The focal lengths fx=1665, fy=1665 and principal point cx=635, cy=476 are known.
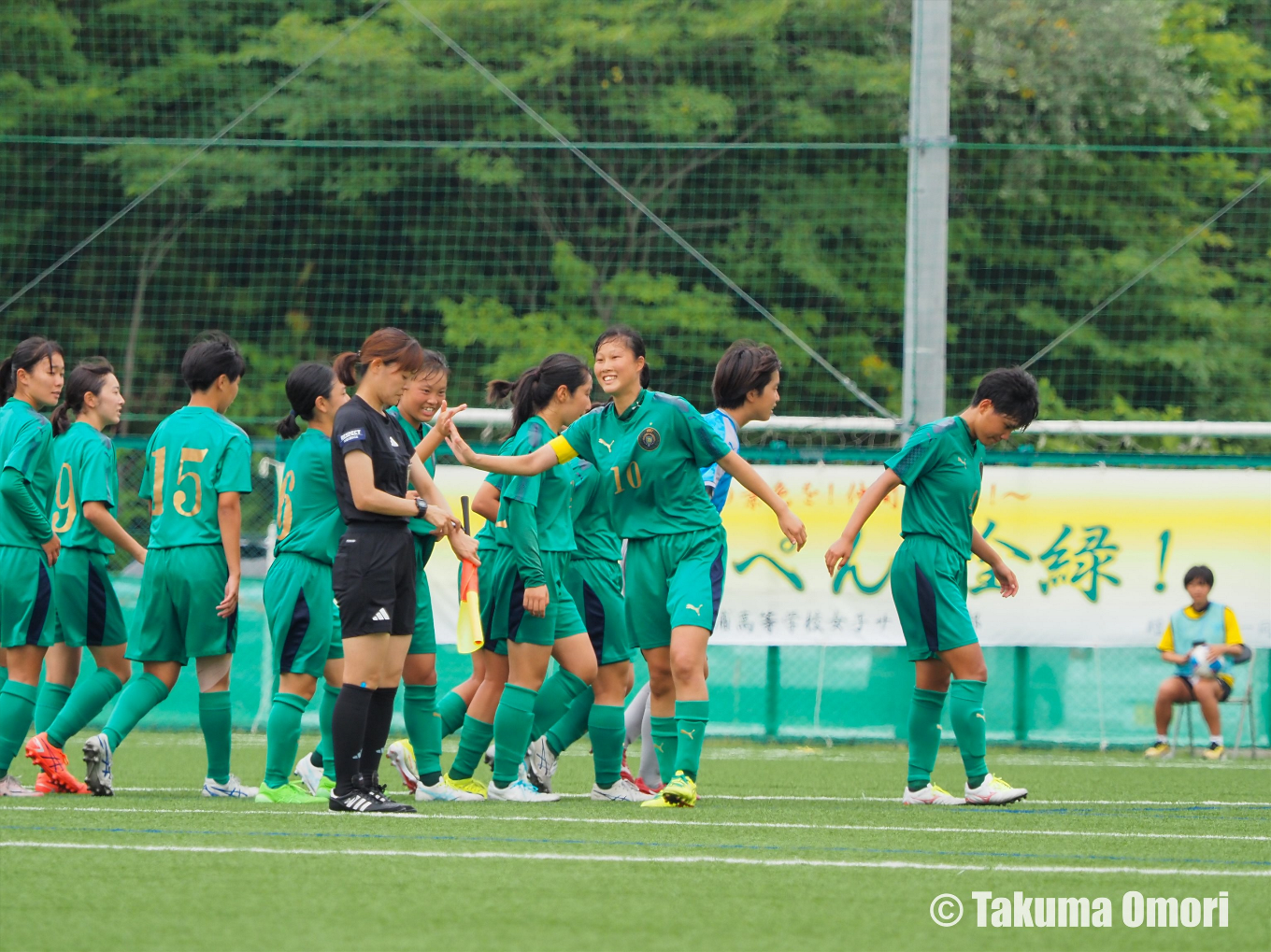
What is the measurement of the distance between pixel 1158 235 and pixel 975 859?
17279 millimetres

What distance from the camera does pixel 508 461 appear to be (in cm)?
690

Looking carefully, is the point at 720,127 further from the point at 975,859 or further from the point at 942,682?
the point at 975,859

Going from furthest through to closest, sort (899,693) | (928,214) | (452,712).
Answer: (899,693) < (928,214) < (452,712)

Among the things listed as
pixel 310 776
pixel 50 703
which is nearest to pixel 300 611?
pixel 310 776

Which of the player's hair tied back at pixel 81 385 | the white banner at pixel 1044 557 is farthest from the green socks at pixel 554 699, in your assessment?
the white banner at pixel 1044 557

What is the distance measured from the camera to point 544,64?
20734 mm

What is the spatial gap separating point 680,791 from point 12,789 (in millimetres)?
2968

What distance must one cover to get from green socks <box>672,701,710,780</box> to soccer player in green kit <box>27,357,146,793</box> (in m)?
2.67

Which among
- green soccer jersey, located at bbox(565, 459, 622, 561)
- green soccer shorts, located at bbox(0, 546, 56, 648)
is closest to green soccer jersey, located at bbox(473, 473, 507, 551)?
green soccer jersey, located at bbox(565, 459, 622, 561)

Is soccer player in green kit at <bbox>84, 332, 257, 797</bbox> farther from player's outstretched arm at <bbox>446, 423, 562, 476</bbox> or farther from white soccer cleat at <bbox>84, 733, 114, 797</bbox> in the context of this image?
player's outstretched arm at <bbox>446, 423, 562, 476</bbox>

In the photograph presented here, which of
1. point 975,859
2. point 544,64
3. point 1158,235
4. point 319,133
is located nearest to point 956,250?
point 1158,235

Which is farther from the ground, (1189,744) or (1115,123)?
(1115,123)

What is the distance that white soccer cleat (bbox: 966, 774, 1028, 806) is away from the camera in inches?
283

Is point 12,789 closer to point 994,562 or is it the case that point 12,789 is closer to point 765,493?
point 765,493
